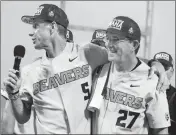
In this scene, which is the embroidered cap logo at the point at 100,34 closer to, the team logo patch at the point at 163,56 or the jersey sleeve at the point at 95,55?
the team logo patch at the point at 163,56

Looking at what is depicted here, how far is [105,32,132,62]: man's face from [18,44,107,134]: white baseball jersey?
0.08 metres

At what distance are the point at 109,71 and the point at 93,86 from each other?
141mm

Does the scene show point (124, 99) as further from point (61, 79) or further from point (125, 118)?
point (61, 79)

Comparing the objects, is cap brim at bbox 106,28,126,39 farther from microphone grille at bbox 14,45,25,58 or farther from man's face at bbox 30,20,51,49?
microphone grille at bbox 14,45,25,58

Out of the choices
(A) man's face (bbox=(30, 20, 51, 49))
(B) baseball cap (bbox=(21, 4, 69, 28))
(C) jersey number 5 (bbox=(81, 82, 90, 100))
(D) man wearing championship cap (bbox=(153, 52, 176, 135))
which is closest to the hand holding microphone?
(A) man's face (bbox=(30, 20, 51, 49))

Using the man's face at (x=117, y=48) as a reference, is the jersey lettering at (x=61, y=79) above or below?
below

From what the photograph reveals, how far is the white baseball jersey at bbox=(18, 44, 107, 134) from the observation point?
2084 millimetres

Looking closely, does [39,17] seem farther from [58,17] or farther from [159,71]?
[159,71]

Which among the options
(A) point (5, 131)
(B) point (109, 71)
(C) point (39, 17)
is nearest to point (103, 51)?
(B) point (109, 71)

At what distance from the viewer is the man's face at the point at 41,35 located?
216cm

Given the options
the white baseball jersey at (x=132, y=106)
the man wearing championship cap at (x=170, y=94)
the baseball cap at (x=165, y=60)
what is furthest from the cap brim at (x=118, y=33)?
the baseball cap at (x=165, y=60)

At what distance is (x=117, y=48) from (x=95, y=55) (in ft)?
0.49

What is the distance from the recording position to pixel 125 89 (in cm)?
210

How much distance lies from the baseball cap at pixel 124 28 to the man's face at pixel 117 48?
27 millimetres
